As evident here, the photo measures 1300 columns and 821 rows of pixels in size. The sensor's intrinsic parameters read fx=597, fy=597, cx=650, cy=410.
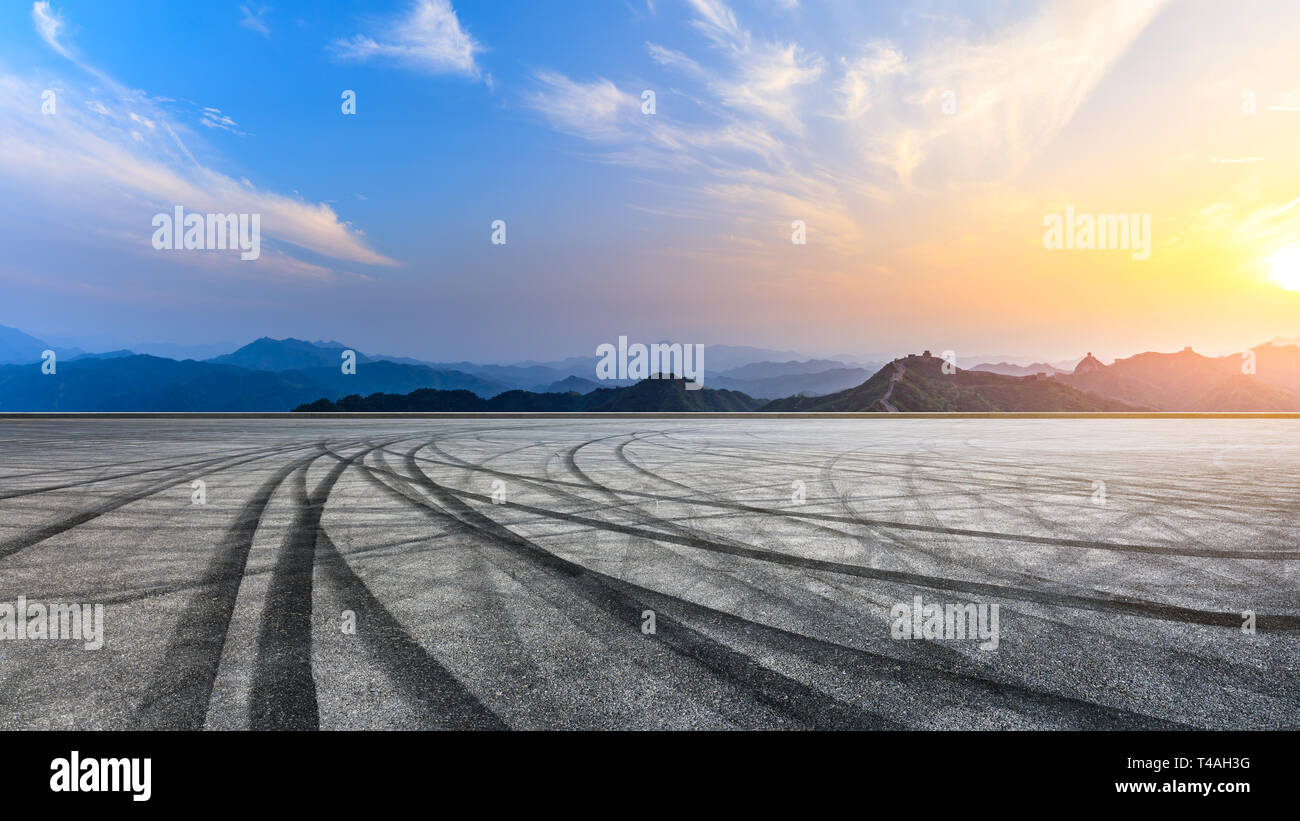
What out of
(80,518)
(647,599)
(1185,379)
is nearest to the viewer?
(647,599)

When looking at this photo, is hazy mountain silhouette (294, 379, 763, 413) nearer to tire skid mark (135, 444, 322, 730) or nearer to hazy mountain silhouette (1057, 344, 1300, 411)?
tire skid mark (135, 444, 322, 730)

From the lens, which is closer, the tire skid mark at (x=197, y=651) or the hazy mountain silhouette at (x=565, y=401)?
the tire skid mark at (x=197, y=651)

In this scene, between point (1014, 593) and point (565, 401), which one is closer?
point (1014, 593)

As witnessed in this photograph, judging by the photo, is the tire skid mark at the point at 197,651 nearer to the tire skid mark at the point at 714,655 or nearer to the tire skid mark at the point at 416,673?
the tire skid mark at the point at 416,673

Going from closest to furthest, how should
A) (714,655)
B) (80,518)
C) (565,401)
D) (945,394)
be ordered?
(714,655) < (80,518) < (945,394) < (565,401)

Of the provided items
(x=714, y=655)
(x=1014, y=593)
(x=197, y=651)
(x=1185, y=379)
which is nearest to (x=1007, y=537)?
(x=1014, y=593)

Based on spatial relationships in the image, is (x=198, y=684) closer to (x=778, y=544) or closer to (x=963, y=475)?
(x=778, y=544)

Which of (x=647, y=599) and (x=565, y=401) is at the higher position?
(x=565, y=401)

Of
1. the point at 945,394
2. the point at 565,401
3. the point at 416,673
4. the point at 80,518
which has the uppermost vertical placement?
the point at 945,394

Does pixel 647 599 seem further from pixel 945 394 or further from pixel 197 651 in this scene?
pixel 945 394

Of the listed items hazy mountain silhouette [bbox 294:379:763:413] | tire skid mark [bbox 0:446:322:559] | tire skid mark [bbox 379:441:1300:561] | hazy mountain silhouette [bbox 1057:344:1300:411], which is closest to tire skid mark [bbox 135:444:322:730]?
tire skid mark [bbox 0:446:322:559]

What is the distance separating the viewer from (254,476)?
1226cm

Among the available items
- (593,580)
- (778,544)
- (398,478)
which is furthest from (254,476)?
(778,544)

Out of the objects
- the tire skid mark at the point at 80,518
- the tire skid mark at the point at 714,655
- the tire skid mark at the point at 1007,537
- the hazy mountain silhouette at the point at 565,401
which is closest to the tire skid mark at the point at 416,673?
the tire skid mark at the point at 714,655
